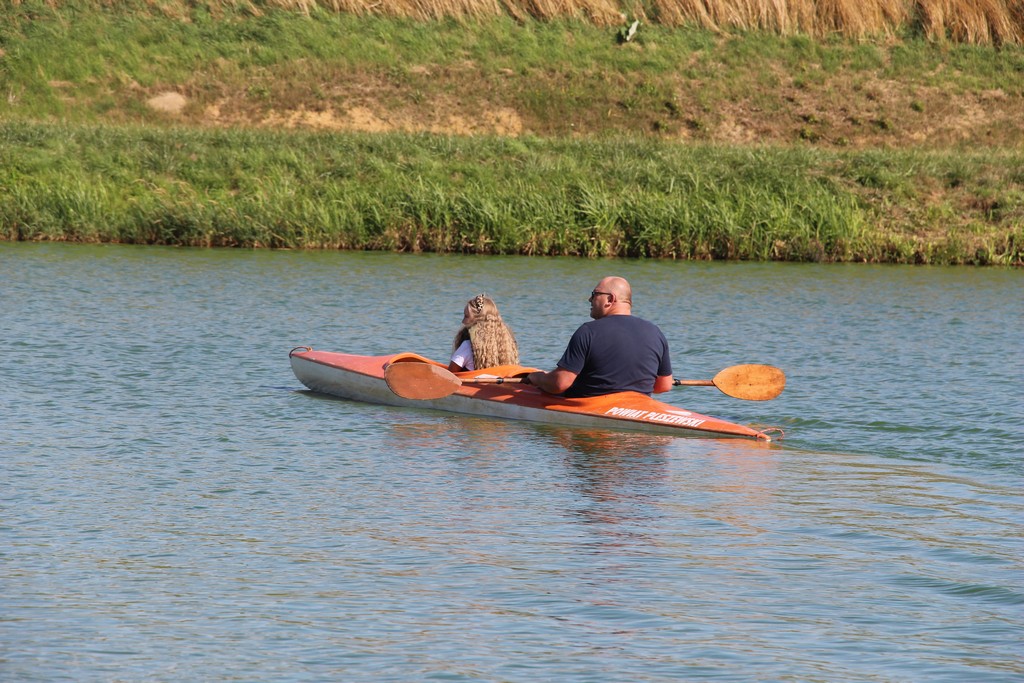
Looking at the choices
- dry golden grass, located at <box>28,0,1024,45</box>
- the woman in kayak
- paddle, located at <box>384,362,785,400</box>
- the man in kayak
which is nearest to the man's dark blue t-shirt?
the man in kayak

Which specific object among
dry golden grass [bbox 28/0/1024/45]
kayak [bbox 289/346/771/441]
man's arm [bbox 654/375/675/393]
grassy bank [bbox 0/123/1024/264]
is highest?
dry golden grass [bbox 28/0/1024/45]

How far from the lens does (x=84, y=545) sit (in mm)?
7449

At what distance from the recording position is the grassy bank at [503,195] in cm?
2445

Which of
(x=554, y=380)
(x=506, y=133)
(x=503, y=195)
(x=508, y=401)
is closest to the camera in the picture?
(x=554, y=380)

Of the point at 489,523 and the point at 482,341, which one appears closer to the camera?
the point at 489,523

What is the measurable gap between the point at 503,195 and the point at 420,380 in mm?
13591

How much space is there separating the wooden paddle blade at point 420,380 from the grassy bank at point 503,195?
12.7 m

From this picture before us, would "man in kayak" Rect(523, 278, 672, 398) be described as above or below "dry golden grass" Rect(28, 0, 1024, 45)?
below

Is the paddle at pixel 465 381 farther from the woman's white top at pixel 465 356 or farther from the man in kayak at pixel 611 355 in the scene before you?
the man in kayak at pixel 611 355

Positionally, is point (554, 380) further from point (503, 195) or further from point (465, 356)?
point (503, 195)

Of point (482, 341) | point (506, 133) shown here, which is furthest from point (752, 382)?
point (506, 133)

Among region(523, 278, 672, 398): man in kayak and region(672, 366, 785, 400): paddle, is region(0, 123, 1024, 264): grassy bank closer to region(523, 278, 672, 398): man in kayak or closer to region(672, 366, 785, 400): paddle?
region(672, 366, 785, 400): paddle

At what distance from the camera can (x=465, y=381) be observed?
11.7 m

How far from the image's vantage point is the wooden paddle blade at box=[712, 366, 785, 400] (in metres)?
11.8
